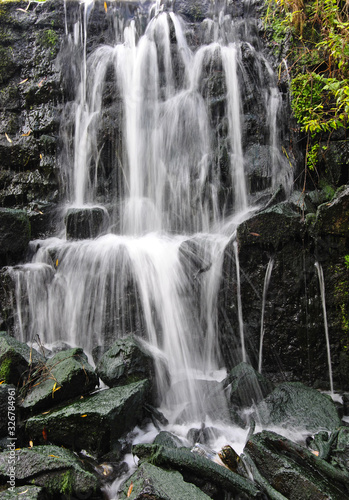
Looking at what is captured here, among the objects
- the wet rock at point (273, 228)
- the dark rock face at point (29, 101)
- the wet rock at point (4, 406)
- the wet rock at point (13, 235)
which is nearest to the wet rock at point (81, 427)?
the wet rock at point (4, 406)

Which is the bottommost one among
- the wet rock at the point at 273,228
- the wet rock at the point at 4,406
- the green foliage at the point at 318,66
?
the wet rock at the point at 4,406

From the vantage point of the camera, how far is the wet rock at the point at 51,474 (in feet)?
8.70

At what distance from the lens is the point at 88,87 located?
30.1 ft

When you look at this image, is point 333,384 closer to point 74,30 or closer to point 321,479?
point 321,479

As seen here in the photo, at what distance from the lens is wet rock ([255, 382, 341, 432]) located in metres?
3.66

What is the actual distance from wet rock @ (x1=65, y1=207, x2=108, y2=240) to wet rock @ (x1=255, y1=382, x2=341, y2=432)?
4.82 m

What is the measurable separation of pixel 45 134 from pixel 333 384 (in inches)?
329

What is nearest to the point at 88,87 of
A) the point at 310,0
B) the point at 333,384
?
the point at 310,0

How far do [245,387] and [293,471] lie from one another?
1545 mm

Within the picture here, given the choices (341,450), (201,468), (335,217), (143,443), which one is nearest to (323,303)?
(335,217)

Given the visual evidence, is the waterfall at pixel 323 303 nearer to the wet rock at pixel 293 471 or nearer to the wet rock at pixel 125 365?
the wet rock at pixel 293 471

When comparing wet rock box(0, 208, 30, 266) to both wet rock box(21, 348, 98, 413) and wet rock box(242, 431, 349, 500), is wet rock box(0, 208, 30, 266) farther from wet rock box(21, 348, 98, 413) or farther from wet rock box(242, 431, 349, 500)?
wet rock box(242, 431, 349, 500)

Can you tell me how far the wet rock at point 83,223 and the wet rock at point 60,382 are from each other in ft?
11.8

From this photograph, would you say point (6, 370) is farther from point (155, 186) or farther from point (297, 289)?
point (155, 186)
